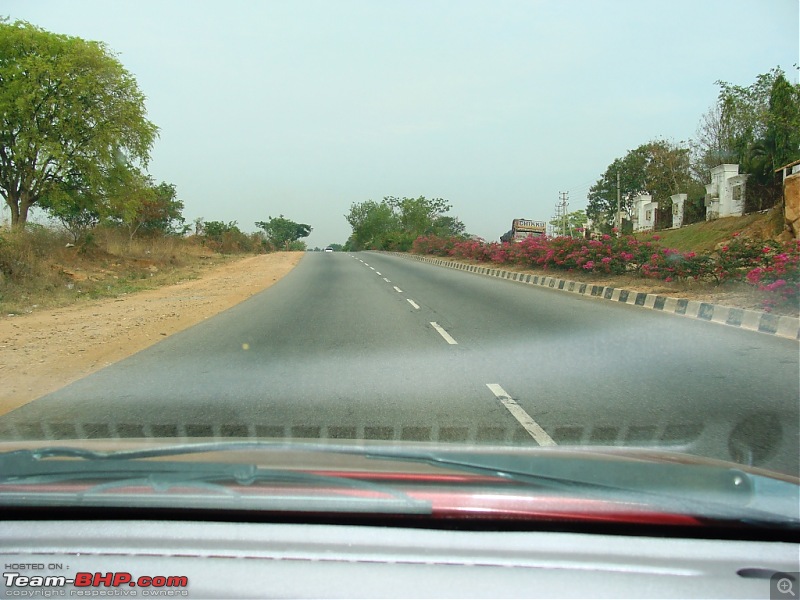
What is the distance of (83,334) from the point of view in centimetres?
1102

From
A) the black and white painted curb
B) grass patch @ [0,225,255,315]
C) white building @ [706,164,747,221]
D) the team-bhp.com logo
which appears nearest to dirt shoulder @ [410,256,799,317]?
the black and white painted curb

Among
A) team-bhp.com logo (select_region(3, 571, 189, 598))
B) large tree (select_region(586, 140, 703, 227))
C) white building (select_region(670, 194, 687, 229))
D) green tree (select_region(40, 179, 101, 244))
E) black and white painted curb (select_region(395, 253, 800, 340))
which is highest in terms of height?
large tree (select_region(586, 140, 703, 227))

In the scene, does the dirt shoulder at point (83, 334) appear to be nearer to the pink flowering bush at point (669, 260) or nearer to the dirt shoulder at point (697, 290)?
the dirt shoulder at point (697, 290)

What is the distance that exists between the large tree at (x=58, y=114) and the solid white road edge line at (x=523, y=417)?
2277 cm

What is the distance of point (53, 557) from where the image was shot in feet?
7.14

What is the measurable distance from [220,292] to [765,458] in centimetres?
1671

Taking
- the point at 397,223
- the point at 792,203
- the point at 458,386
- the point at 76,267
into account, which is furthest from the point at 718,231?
the point at 397,223

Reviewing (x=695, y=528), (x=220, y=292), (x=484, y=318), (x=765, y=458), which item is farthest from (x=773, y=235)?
(x=695, y=528)

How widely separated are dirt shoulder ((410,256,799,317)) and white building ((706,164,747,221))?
1265 cm

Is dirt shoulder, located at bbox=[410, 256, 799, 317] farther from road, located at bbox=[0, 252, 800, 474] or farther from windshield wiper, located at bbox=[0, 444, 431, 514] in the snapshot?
windshield wiper, located at bbox=[0, 444, 431, 514]

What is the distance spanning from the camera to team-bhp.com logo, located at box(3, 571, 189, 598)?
2.07 meters

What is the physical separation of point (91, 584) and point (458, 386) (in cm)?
478

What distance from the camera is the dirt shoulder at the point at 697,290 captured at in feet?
40.0

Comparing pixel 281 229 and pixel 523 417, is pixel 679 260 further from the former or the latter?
pixel 281 229
